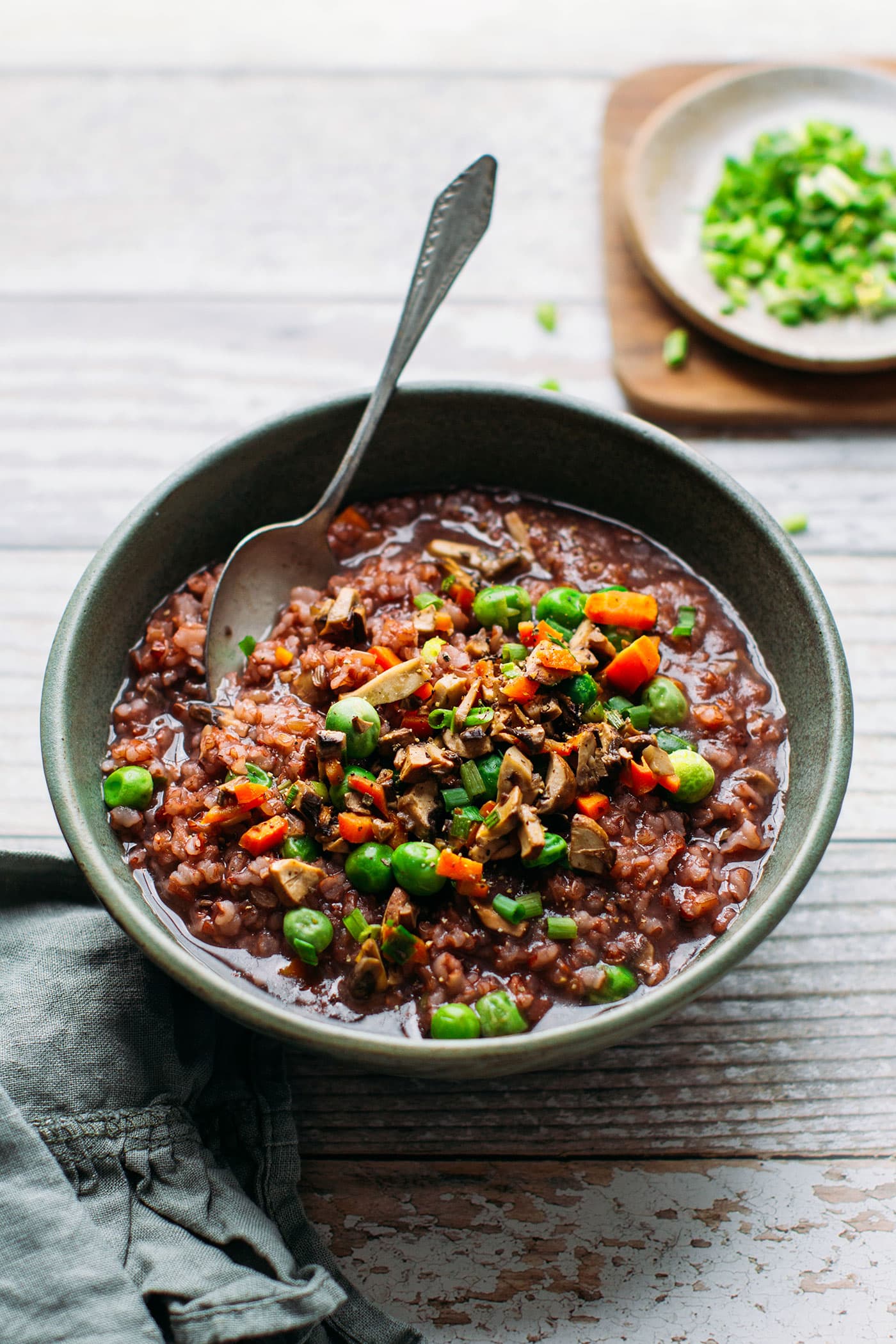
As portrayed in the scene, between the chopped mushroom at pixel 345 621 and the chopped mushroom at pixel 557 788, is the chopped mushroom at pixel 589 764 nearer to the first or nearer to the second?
the chopped mushroom at pixel 557 788

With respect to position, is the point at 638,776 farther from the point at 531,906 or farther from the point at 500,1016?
the point at 500,1016

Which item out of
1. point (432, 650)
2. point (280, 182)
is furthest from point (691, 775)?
point (280, 182)

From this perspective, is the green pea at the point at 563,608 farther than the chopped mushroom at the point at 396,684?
Yes

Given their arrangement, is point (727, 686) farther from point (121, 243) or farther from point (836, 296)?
point (121, 243)

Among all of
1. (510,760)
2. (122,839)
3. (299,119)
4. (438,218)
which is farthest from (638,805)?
(299,119)

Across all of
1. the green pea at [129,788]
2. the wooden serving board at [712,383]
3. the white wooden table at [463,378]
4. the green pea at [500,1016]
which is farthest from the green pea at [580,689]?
the wooden serving board at [712,383]

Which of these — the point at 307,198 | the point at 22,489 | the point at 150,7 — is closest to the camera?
the point at 22,489

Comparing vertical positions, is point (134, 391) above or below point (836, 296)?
below
